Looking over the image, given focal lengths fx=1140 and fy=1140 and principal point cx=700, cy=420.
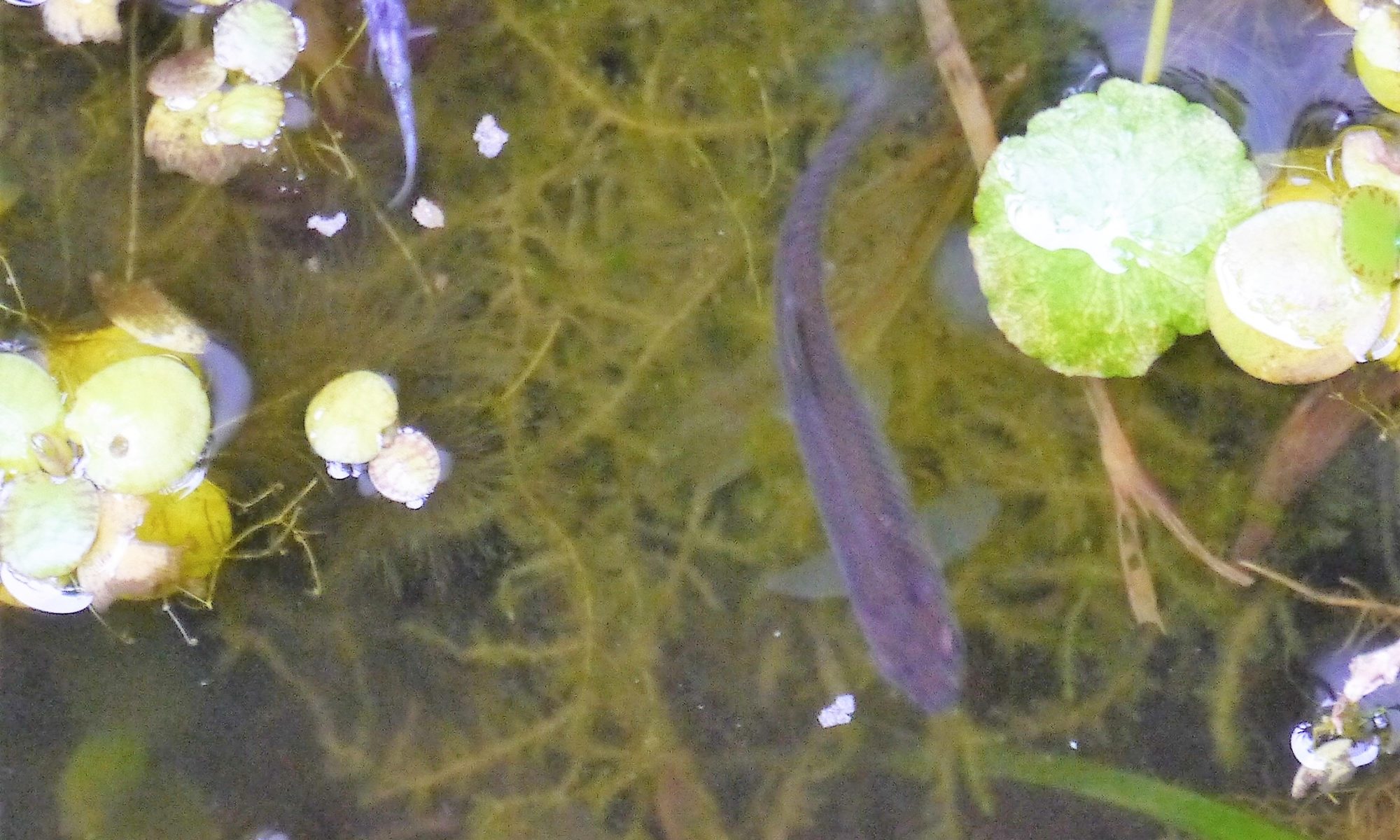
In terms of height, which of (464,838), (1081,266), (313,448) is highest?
(1081,266)

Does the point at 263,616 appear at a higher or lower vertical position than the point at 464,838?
higher

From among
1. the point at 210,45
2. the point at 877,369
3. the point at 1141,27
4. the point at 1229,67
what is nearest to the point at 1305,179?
the point at 1229,67

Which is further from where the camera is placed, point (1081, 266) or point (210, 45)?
point (210, 45)

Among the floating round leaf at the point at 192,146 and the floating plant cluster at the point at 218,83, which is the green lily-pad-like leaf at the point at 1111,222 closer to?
the floating plant cluster at the point at 218,83

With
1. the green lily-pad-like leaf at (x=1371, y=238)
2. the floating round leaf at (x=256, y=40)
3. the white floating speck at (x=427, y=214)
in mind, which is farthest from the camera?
the white floating speck at (x=427, y=214)

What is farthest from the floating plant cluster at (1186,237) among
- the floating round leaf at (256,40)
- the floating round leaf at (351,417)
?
the floating round leaf at (256,40)

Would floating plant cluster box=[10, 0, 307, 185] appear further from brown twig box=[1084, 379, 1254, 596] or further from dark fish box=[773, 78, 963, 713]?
brown twig box=[1084, 379, 1254, 596]

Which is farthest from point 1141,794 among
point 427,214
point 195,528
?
point 195,528

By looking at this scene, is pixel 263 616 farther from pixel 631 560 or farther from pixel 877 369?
pixel 877 369
